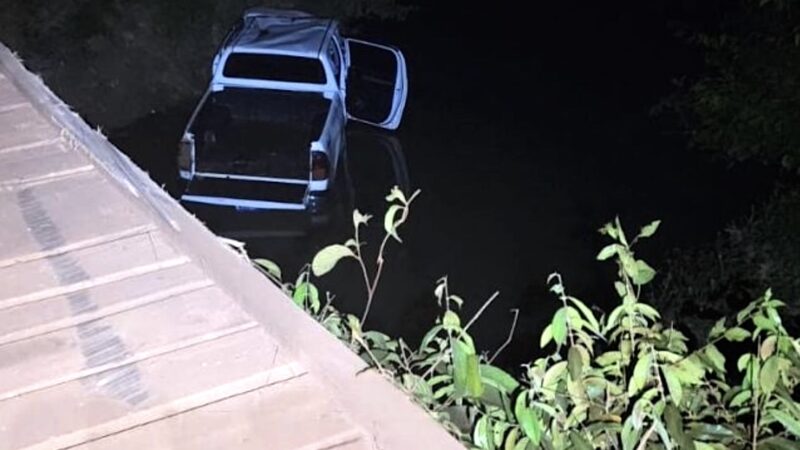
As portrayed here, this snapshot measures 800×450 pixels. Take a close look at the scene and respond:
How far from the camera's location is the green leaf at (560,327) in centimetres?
221

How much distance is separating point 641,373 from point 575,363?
0.15 metres

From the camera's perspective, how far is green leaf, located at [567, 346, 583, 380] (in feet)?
7.20

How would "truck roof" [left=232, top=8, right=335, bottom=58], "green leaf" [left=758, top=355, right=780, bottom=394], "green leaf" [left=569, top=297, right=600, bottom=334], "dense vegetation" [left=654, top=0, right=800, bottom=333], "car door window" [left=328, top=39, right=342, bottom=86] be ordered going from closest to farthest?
"green leaf" [left=758, top=355, right=780, bottom=394] < "green leaf" [left=569, top=297, right=600, bottom=334] < "dense vegetation" [left=654, top=0, right=800, bottom=333] < "truck roof" [left=232, top=8, right=335, bottom=58] < "car door window" [left=328, top=39, right=342, bottom=86]

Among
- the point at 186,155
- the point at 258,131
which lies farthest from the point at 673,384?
the point at 258,131

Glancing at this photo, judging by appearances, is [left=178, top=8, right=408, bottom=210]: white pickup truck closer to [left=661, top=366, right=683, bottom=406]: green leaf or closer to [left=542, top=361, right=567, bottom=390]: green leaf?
[left=542, top=361, right=567, bottom=390]: green leaf

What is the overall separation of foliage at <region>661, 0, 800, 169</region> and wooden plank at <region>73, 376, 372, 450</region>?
8893mm

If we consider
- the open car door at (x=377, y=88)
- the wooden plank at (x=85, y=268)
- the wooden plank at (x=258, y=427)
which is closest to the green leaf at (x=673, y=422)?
the wooden plank at (x=258, y=427)

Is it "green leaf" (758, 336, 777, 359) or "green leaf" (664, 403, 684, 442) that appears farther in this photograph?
"green leaf" (758, 336, 777, 359)

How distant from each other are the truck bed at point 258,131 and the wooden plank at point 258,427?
24.8ft

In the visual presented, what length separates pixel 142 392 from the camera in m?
1.66

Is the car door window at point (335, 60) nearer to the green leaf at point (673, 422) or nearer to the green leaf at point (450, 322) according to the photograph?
the green leaf at point (450, 322)

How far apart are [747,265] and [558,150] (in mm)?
2974

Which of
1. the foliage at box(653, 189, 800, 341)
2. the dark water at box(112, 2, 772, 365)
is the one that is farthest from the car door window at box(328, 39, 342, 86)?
the foliage at box(653, 189, 800, 341)

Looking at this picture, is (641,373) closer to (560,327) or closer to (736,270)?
(560,327)
